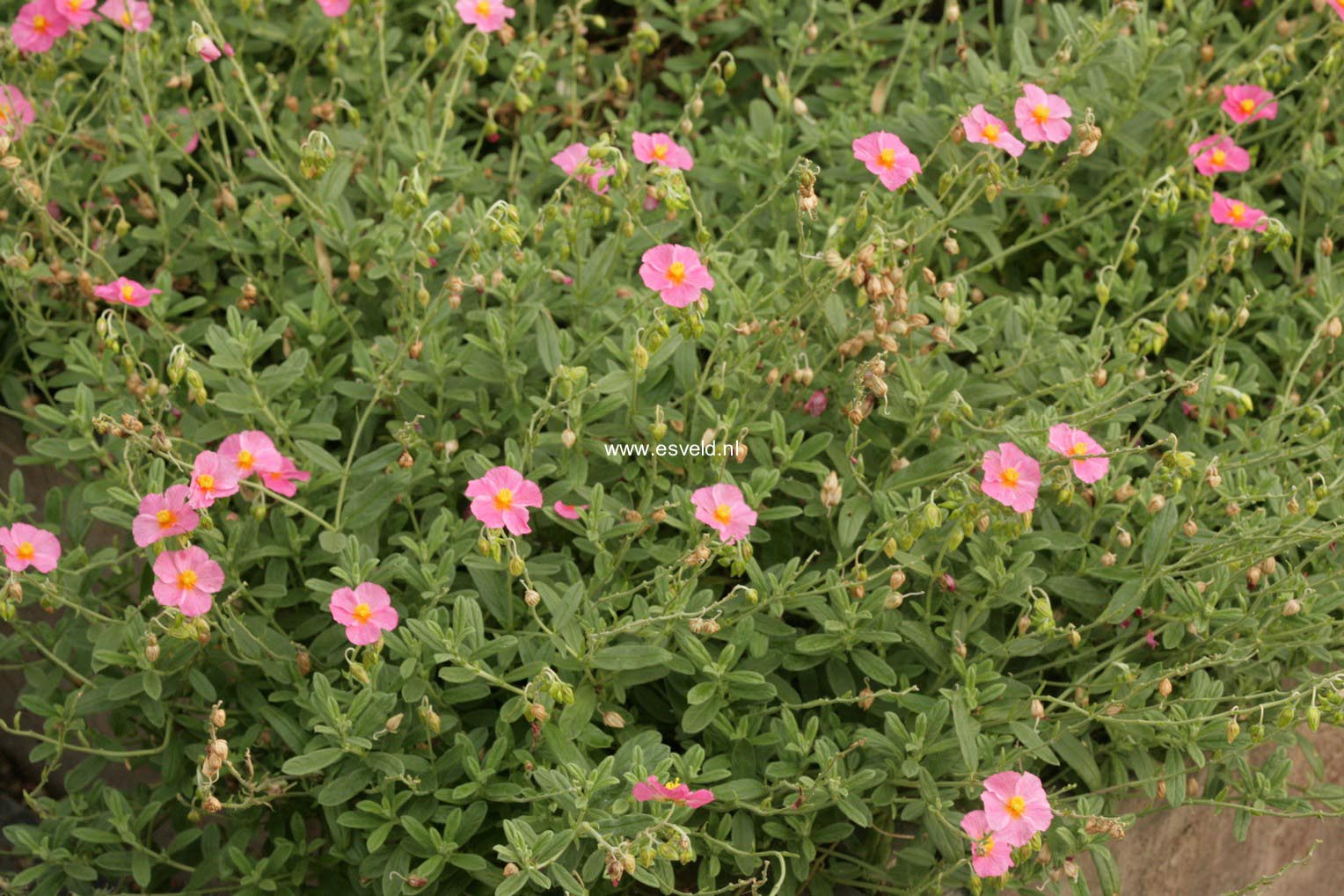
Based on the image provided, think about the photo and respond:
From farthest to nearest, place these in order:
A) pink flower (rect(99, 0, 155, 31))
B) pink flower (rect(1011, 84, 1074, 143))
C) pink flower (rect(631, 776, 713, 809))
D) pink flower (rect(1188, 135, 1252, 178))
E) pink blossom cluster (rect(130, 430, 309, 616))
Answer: pink flower (rect(1188, 135, 1252, 178)), pink flower (rect(99, 0, 155, 31)), pink flower (rect(1011, 84, 1074, 143)), pink blossom cluster (rect(130, 430, 309, 616)), pink flower (rect(631, 776, 713, 809))

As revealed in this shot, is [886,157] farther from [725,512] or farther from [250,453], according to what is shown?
[250,453]

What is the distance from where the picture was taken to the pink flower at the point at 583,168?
2.34 m

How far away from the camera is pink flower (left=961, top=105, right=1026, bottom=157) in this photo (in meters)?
2.39

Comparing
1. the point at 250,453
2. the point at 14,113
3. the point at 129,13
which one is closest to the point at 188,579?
the point at 250,453

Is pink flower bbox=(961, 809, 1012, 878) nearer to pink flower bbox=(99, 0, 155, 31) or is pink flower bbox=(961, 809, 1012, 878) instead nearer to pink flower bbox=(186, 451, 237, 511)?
pink flower bbox=(186, 451, 237, 511)

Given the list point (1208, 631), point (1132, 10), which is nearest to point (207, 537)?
point (1208, 631)

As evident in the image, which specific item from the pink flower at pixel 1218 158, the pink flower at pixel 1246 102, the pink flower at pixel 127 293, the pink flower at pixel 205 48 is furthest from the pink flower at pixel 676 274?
the pink flower at pixel 1246 102

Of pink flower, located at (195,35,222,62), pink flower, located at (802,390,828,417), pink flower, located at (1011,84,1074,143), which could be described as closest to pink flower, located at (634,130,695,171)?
pink flower, located at (802,390,828,417)

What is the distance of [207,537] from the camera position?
2281mm

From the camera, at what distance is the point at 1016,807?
81.8 inches

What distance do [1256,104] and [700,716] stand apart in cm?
168

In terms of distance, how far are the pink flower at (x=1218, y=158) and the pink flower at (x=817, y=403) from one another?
89cm

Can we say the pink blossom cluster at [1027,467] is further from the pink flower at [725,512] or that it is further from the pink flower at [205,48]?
the pink flower at [205,48]

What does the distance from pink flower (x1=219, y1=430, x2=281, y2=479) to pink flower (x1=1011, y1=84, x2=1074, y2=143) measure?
1.33 m
